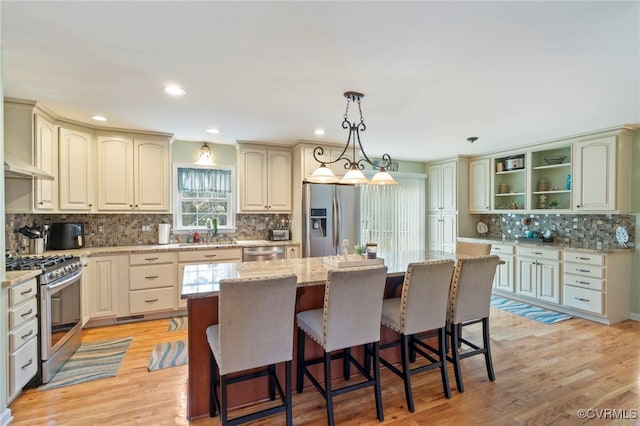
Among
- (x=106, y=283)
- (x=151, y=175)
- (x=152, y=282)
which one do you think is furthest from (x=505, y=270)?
(x=106, y=283)

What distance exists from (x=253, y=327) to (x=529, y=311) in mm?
4195

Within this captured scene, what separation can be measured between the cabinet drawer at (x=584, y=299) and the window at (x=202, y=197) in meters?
4.79

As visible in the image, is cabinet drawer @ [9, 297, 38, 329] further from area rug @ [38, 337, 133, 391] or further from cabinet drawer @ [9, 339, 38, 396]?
area rug @ [38, 337, 133, 391]

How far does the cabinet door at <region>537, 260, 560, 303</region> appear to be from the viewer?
4207 mm

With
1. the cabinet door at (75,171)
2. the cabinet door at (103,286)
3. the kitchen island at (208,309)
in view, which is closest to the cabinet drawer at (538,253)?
the kitchen island at (208,309)

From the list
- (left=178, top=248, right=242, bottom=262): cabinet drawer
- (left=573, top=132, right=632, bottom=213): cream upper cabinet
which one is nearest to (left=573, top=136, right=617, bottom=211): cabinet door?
(left=573, top=132, right=632, bottom=213): cream upper cabinet

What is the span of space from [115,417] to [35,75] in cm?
262

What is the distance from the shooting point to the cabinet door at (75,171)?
137 inches

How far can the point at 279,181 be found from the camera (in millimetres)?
4770

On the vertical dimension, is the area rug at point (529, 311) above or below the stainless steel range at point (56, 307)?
below

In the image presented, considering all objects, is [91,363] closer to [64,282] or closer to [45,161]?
[64,282]

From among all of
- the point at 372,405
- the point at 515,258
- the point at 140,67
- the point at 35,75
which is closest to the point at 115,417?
the point at 372,405

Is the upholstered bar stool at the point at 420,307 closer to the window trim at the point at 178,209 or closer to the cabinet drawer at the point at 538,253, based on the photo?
the cabinet drawer at the point at 538,253

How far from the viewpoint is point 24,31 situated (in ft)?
6.03
